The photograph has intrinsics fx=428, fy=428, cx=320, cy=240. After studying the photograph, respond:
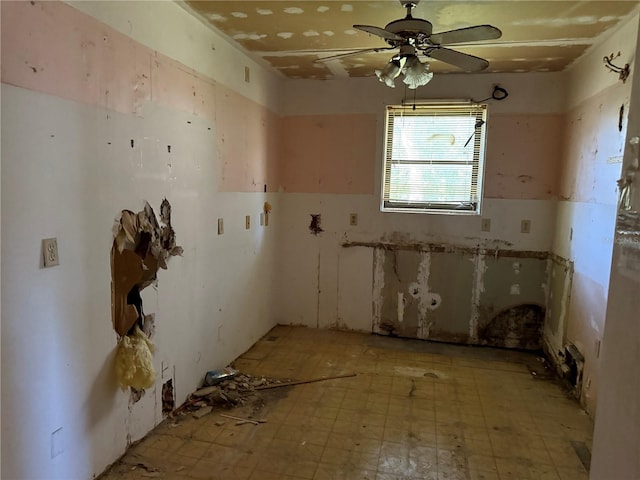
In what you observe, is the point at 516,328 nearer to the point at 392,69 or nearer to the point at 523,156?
the point at 523,156

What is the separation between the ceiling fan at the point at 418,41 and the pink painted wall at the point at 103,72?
1.13 metres

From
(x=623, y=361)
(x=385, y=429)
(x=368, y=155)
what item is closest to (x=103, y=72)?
(x=623, y=361)

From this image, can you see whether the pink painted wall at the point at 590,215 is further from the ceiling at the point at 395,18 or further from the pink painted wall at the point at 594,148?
the ceiling at the point at 395,18

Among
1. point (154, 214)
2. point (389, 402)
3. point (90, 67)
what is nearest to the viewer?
point (90, 67)

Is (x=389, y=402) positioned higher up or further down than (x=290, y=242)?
further down

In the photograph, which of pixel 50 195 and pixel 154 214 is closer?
pixel 50 195

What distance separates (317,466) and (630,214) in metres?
1.88

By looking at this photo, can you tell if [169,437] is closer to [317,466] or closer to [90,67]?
[317,466]

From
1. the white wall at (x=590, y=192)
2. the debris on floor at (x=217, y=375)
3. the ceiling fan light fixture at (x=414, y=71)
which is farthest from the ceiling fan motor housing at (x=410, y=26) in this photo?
the debris on floor at (x=217, y=375)

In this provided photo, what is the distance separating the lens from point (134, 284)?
7.48 ft

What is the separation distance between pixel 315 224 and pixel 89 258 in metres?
2.64

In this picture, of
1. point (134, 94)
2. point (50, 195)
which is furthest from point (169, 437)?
point (134, 94)

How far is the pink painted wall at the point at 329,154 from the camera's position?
13.7ft

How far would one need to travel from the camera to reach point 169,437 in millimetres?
2467
